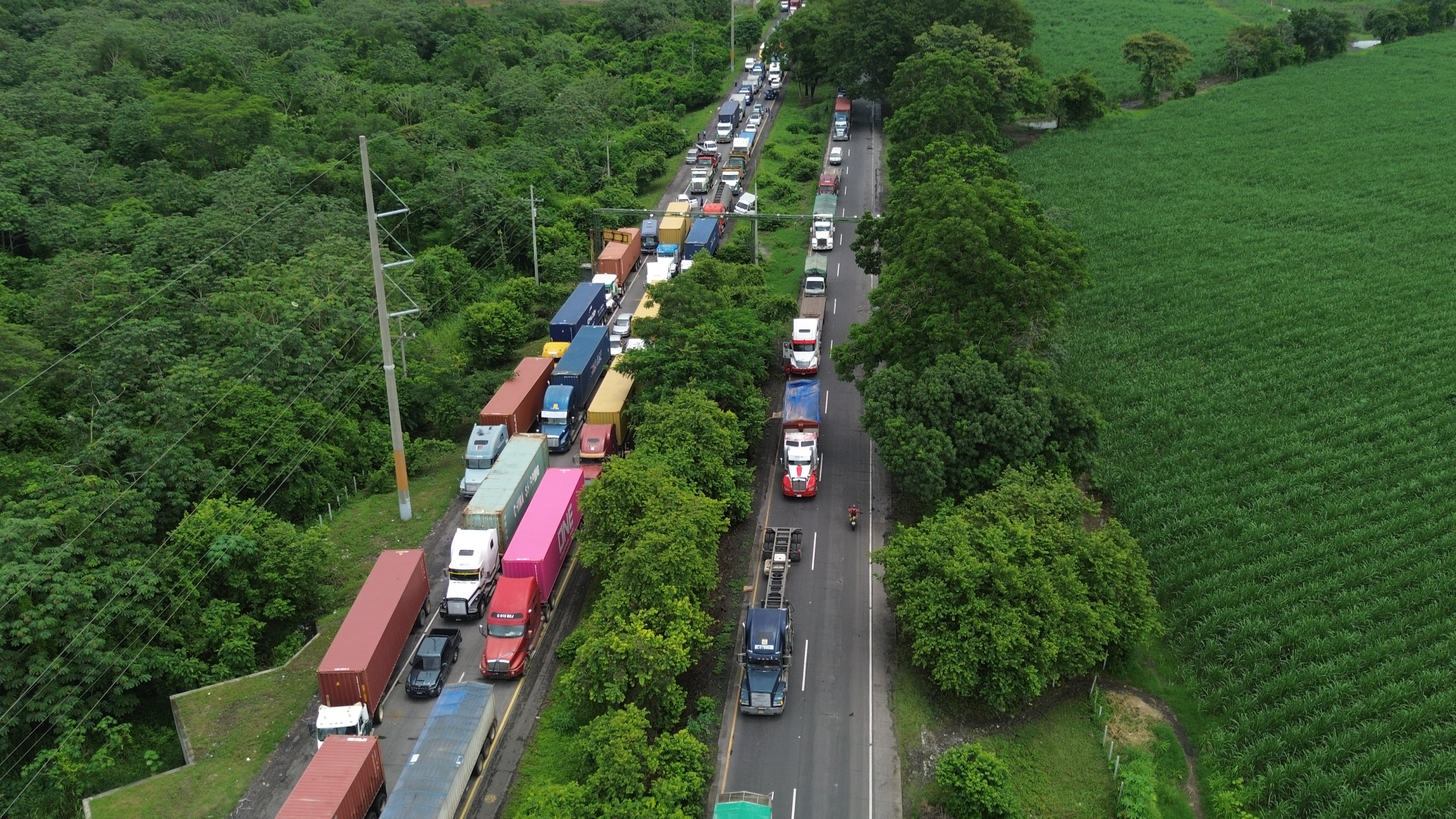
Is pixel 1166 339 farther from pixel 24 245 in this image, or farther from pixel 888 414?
pixel 24 245

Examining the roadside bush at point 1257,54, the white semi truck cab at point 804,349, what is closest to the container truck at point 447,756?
the white semi truck cab at point 804,349

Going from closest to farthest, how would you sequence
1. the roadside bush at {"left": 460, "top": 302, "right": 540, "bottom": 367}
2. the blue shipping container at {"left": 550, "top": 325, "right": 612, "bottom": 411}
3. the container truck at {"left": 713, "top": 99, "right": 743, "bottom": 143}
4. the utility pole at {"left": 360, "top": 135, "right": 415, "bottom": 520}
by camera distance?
the utility pole at {"left": 360, "top": 135, "right": 415, "bottom": 520} → the blue shipping container at {"left": 550, "top": 325, "right": 612, "bottom": 411} → the roadside bush at {"left": 460, "top": 302, "right": 540, "bottom": 367} → the container truck at {"left": 713, "top": 99, "right": 743, "bottom": 143}

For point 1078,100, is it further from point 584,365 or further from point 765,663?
point 765,663

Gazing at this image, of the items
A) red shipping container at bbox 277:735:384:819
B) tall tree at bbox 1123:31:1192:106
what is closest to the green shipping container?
red shipping container at bbox 277:735:384:819

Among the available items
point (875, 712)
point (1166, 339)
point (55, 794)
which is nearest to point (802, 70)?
point (1166, 339)

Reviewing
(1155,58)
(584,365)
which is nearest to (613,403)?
(584,365)

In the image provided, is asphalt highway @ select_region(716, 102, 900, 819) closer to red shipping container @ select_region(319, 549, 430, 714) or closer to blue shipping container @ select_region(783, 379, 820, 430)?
blue shipping container @ select_region(783, 379, 820, 430)
